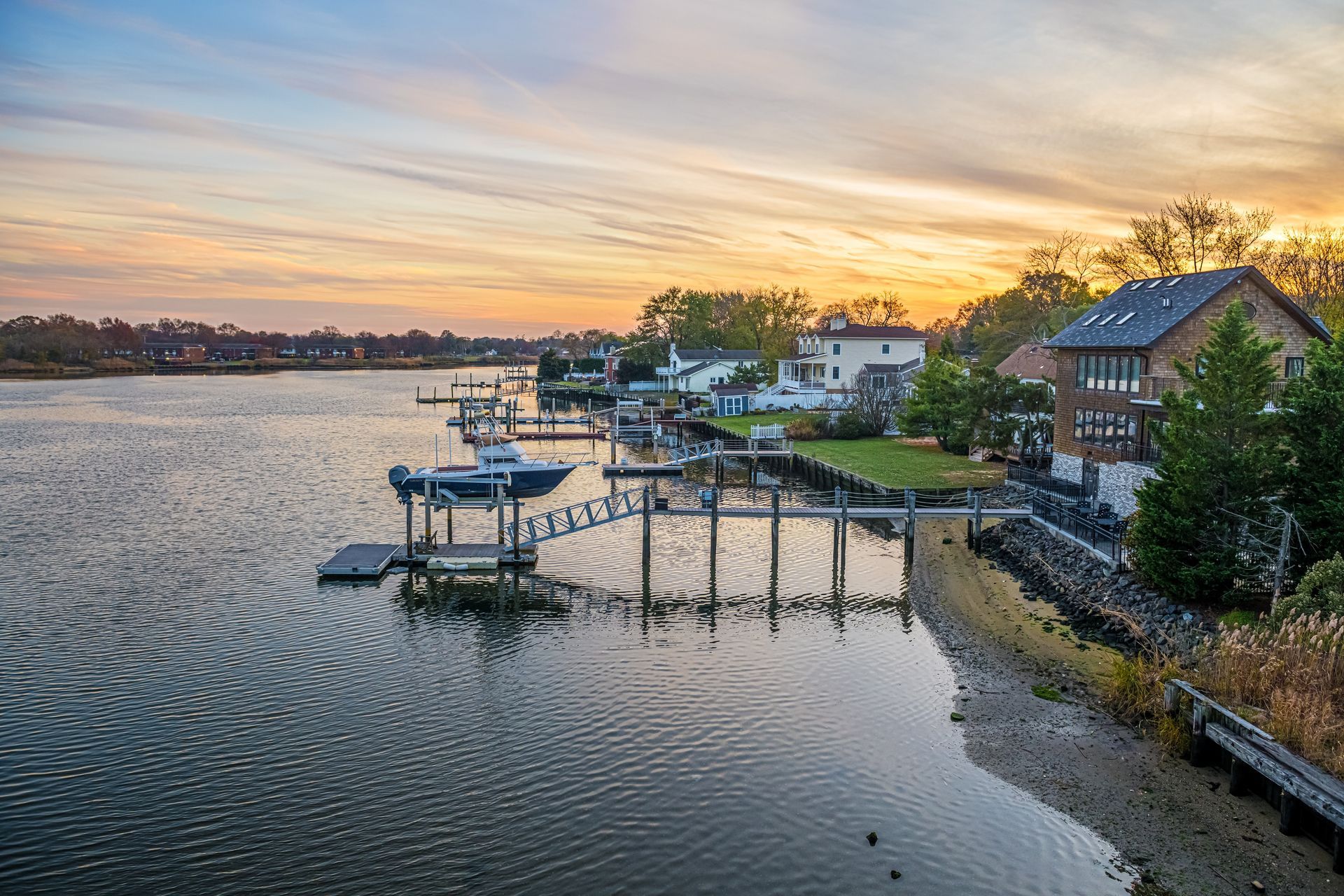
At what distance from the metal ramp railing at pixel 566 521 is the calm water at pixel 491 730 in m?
1.21

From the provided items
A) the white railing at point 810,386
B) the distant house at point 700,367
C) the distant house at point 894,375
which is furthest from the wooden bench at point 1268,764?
the distant house at point 700,367

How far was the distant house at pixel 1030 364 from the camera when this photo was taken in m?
63.8

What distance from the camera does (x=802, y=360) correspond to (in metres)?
89.2

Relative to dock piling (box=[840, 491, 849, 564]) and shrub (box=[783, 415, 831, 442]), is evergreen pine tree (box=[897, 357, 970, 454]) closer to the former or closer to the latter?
shrub (box=[783, 415, 831, 442])

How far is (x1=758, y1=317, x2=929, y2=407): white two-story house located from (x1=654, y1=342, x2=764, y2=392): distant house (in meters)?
12.3

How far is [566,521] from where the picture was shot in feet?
141

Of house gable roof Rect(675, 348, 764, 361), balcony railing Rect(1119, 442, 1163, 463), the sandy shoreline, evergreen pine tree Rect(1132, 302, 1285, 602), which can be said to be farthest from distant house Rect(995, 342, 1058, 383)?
house gable roof Rect(675, 348, 764, 361)

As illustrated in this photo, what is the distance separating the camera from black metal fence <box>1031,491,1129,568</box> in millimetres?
28250

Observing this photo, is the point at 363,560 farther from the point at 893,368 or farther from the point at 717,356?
the point at 717,356

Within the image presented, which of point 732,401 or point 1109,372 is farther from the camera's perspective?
point 732,401

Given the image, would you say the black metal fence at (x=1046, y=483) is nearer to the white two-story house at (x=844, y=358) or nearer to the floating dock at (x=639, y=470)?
the floating dock at (x=639, y=470)

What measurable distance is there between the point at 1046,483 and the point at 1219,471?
52.7ft

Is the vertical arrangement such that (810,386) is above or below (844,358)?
below

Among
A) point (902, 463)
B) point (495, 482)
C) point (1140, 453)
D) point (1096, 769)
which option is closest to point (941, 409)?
point (902, 463)
